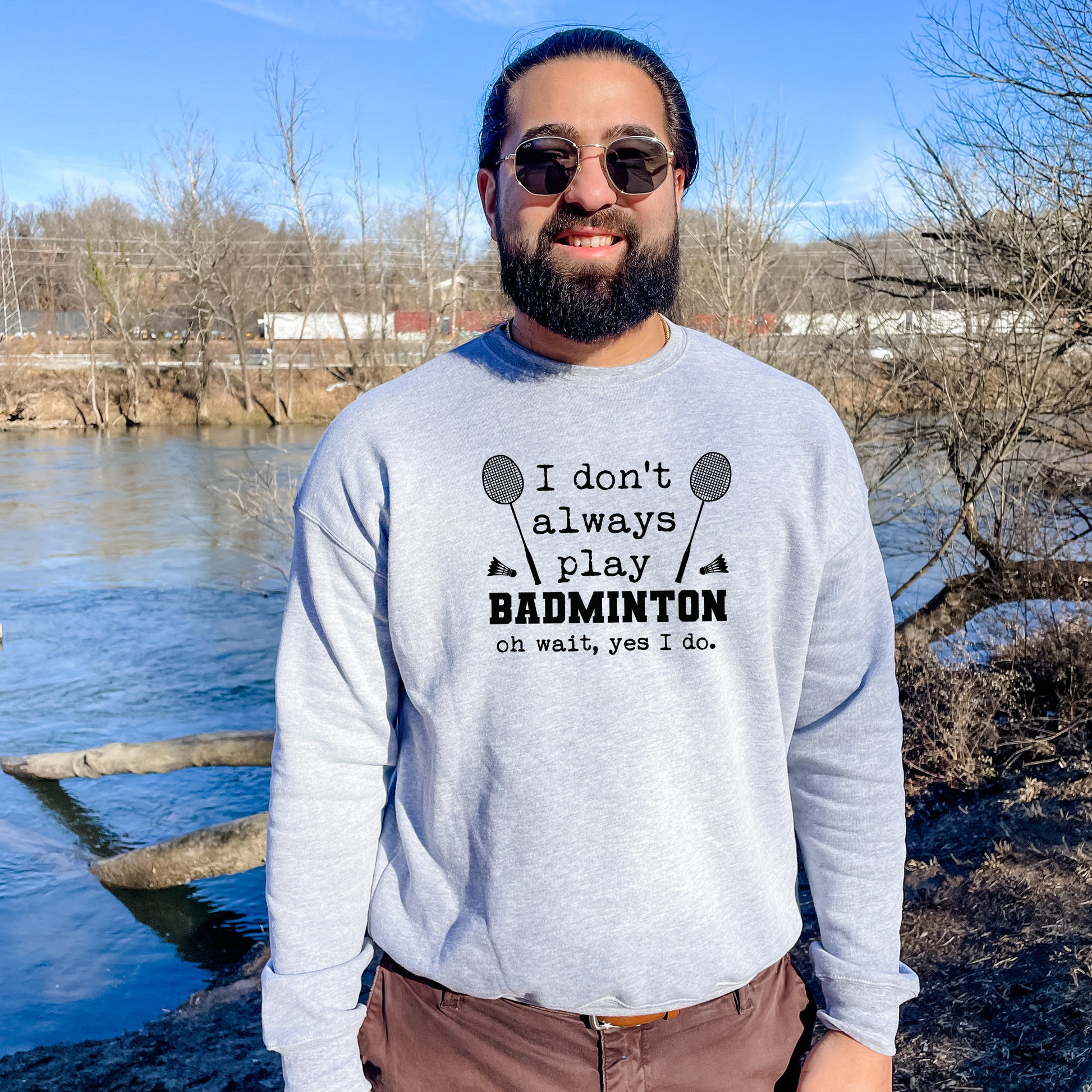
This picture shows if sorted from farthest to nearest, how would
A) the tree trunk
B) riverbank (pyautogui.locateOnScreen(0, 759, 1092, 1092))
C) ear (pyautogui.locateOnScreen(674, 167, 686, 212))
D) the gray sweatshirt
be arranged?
the tree trunk < riverbank (pyautogui.locateOnScreen(0, 759, 1092, 1092)) < ear (pyautogui.locateOnScreen(674, 167, 686, 212)) < the gray sweatshirt

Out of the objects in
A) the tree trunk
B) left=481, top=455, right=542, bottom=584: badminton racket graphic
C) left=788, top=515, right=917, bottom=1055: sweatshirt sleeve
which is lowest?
the tree trunk

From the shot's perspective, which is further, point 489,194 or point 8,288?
point 8,288

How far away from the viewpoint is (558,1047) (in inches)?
57.1

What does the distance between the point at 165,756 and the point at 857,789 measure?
7.76 metres

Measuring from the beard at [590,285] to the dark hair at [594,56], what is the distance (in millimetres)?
170

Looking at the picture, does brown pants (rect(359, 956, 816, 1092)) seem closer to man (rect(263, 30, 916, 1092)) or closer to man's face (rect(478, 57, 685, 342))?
man (rect(263, 30, 916, 1092))

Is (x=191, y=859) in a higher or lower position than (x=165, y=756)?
lower

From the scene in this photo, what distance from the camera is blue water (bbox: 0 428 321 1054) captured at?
6.35m

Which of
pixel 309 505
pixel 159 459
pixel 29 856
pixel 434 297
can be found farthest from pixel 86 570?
pixel 309 505

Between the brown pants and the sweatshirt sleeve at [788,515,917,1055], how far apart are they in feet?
0.41

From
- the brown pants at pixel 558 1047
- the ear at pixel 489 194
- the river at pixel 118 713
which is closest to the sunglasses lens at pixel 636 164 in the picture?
the ear at pixel 489 194

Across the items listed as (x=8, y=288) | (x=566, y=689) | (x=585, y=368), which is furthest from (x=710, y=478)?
(x=8, y=288)

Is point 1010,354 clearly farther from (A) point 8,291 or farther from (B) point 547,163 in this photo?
(A) point 8,291

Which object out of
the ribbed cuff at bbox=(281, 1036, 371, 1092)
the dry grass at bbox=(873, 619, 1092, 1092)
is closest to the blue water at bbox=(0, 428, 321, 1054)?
the dry grass at bbox=(873, 619, 1092, 1092)
